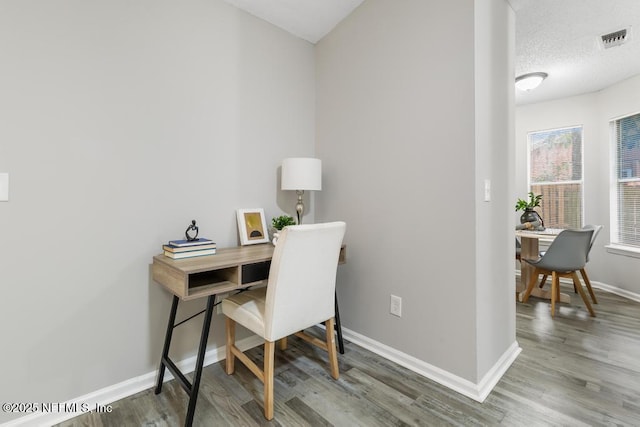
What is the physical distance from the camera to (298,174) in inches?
83.7

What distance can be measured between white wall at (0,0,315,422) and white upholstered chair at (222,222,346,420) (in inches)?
21.2

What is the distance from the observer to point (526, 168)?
4.24 m

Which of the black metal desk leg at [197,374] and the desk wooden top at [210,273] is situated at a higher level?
the desk wooden top at [210,273]

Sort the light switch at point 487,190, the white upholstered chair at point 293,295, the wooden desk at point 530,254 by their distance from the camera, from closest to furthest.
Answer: the white upholstered chair at point 293,295, the light switch at point 487,190, the wooden desk at point 530,254

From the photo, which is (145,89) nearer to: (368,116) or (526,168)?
(368,116)

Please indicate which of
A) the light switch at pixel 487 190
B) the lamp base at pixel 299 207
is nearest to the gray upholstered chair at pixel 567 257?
the light switch at pixel 487 190

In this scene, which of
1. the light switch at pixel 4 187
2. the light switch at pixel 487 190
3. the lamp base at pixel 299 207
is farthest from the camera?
the lamp base at pixel 299 207

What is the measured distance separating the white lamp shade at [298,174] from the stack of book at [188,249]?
72 centimetres

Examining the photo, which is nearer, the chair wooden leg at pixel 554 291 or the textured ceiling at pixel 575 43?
the textured ceiling at pixel 575 43

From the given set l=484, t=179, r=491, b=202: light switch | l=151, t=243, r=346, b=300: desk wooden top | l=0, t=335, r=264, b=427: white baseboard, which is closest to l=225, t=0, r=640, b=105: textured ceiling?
l=484, t=179, r=491, b=202: light switch

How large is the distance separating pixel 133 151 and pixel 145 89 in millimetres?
368

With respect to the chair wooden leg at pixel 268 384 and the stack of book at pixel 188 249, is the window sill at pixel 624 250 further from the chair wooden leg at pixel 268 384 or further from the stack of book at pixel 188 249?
the stack of book at pixel 188 249

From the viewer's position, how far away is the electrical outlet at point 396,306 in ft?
6.41

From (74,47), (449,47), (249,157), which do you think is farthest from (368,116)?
(74,47)
